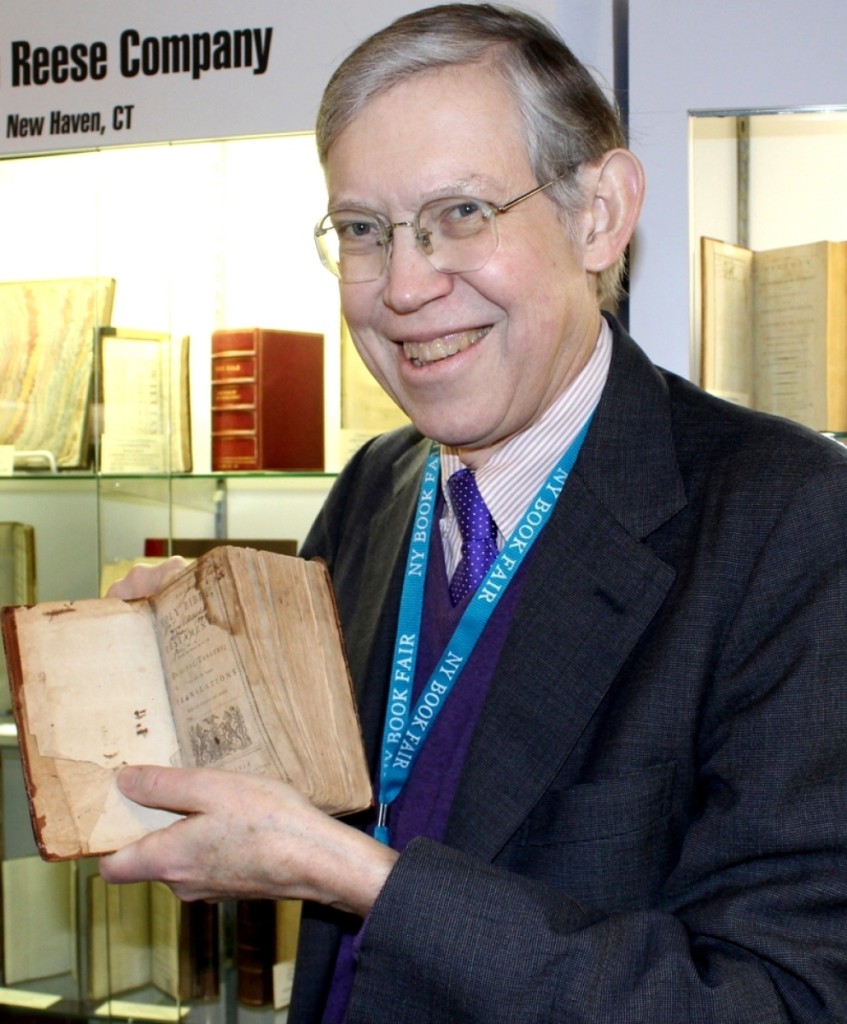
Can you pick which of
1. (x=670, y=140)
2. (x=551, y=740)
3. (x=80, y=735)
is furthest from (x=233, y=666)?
(x=670, y=140)

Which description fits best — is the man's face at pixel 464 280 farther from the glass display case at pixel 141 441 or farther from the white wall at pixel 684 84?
the glass display case at pixel 141 441

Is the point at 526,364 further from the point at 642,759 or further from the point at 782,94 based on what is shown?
the point at 782,94

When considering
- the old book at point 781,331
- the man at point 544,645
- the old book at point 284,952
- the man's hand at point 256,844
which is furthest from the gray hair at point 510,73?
the old book at point 284,952

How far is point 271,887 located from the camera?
126 centimetres

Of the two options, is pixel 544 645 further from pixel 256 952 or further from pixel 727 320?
pixel 256 952

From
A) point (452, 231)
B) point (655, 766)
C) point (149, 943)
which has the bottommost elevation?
point (149, 943)

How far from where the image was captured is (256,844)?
4.03 ft

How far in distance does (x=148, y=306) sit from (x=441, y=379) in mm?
1100

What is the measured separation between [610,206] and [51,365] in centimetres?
138

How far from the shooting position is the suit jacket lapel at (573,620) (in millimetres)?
1378

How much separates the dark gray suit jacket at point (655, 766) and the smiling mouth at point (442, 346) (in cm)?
18

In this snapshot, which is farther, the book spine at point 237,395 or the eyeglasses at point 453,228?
the book spine at point 237,395

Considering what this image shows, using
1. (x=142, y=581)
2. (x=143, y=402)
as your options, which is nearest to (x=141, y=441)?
(x=143, y=402)

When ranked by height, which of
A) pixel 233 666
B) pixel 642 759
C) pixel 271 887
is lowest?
pixel 271 887
